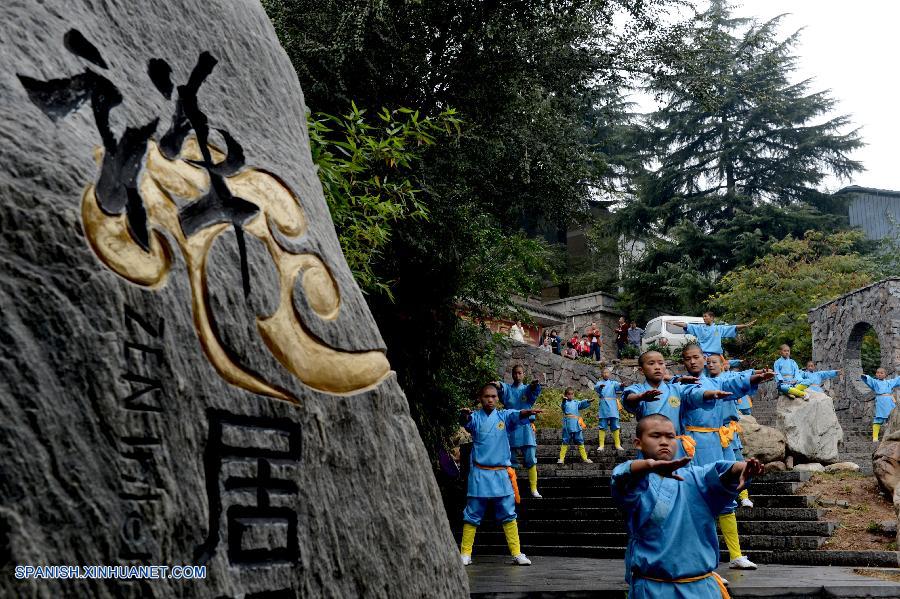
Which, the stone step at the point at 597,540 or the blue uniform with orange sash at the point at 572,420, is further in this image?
the blue uniform with orange sash at the point at 572,420

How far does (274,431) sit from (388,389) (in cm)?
57

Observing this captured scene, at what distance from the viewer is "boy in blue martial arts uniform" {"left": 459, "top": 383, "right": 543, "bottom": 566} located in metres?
8.37

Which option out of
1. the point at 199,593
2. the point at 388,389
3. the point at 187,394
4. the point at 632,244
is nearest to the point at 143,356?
the point at 187,394

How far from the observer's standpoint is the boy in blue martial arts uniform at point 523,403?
8.97m

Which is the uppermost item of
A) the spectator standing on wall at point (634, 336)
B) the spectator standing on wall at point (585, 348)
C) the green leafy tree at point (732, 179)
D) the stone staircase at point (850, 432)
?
the green leafy tree at point (732, 179)

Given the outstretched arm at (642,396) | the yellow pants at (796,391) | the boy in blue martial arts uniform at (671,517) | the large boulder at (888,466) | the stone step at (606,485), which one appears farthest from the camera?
the yellow pants at (796,391)

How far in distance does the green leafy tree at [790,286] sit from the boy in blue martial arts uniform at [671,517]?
66.0ft

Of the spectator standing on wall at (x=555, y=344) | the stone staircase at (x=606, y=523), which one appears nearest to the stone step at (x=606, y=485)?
the stone staircase at (x=606, y=523)

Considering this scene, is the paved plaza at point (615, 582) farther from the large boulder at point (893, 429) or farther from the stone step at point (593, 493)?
the large boulder at point (893, 429)

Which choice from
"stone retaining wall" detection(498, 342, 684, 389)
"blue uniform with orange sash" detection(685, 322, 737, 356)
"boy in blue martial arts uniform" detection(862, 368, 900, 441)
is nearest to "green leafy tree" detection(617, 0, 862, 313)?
"stone retaining wall" detection(498, 342, 684, 389)

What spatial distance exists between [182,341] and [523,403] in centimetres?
697

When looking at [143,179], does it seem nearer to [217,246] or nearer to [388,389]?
[217,246]

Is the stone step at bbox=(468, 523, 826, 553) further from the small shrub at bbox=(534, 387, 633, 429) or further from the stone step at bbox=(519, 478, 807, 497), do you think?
the small shrub at bbox=(534, 387, 633, 429)

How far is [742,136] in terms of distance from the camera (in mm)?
30594
